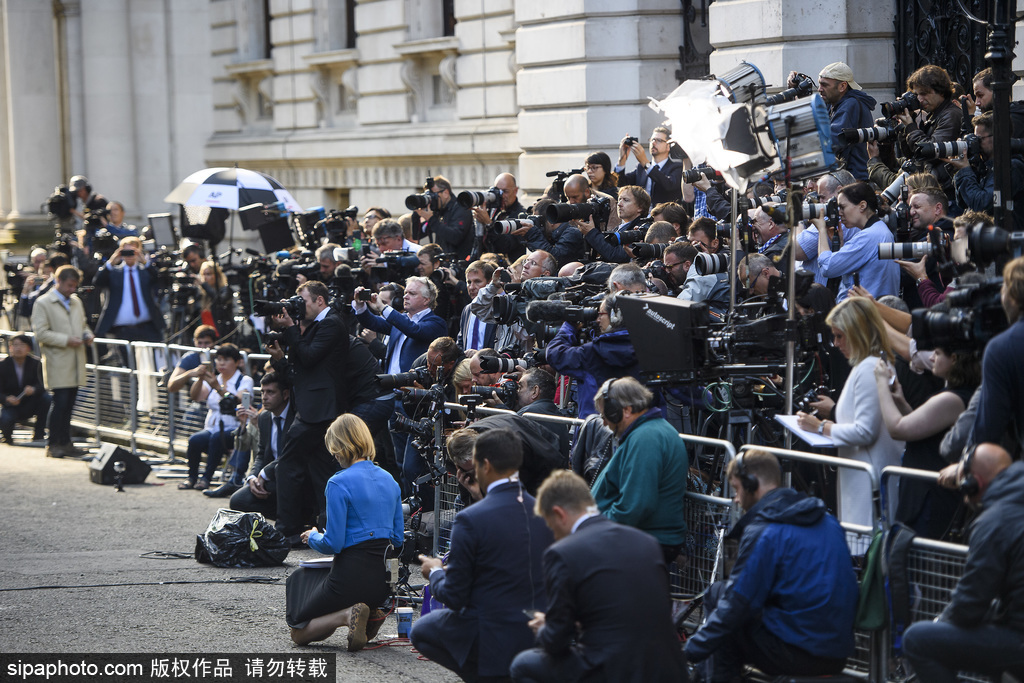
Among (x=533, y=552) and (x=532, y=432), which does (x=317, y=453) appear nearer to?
(x=532, y=432)

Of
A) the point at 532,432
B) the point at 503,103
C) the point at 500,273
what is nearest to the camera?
the point at 532,432

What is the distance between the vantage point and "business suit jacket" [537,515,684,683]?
5473 millimetres

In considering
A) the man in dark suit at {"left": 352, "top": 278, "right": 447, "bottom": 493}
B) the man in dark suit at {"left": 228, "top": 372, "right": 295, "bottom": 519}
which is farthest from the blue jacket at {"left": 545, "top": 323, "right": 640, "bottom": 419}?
the man in dark suit at {"left": 228, "top": 372, "right": 295, "bottom": 519}

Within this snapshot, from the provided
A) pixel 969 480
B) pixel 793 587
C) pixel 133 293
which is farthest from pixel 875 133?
pixel 133 293

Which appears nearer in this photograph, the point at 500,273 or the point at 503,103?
the point at 500,273

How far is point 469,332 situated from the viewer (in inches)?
414

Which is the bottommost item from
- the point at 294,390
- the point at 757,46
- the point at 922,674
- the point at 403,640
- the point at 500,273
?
the point at 403,640

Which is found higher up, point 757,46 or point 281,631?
point 757,46

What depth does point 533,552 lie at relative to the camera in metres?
6.46

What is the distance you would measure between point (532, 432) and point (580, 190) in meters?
3.35

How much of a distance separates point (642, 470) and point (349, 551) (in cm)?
209

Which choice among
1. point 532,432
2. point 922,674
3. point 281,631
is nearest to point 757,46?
point 532,432

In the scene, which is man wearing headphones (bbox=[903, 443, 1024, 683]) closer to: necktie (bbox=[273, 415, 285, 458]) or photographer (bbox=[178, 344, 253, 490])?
necktie (bbox=[273, 415, 285, 458])

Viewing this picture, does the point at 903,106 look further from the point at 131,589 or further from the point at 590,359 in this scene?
the point at 131,589
